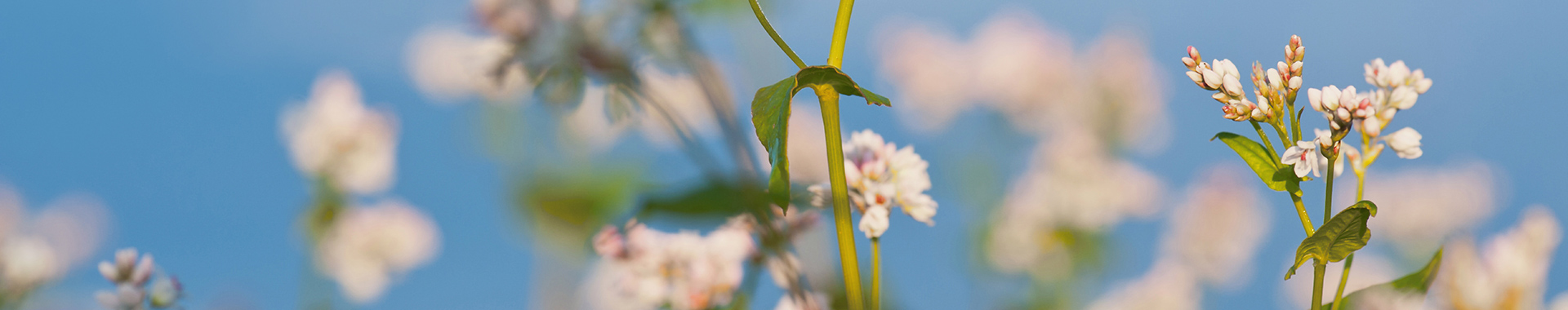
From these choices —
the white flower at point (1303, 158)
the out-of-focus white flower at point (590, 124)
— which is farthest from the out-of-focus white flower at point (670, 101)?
the white flower at point (1303, 158)

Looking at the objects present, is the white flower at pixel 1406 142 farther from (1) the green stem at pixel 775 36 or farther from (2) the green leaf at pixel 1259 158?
(1) the green stem at pixel 775 36

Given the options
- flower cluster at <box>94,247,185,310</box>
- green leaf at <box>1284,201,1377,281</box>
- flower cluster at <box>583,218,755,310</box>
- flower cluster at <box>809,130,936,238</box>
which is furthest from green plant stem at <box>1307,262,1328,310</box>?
flower cluster at <box>94,247,185,310</box>

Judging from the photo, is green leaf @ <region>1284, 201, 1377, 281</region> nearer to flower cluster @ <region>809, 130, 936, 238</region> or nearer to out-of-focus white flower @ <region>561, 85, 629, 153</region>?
flower cluster @ <region>809, 130, 936, 238</region>

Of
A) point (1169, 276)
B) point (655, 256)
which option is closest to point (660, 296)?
point (655, 256)

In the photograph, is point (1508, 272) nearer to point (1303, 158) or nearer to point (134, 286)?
point (1303, 158)

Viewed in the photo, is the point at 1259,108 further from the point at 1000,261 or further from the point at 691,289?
→ the point at 1000,261
